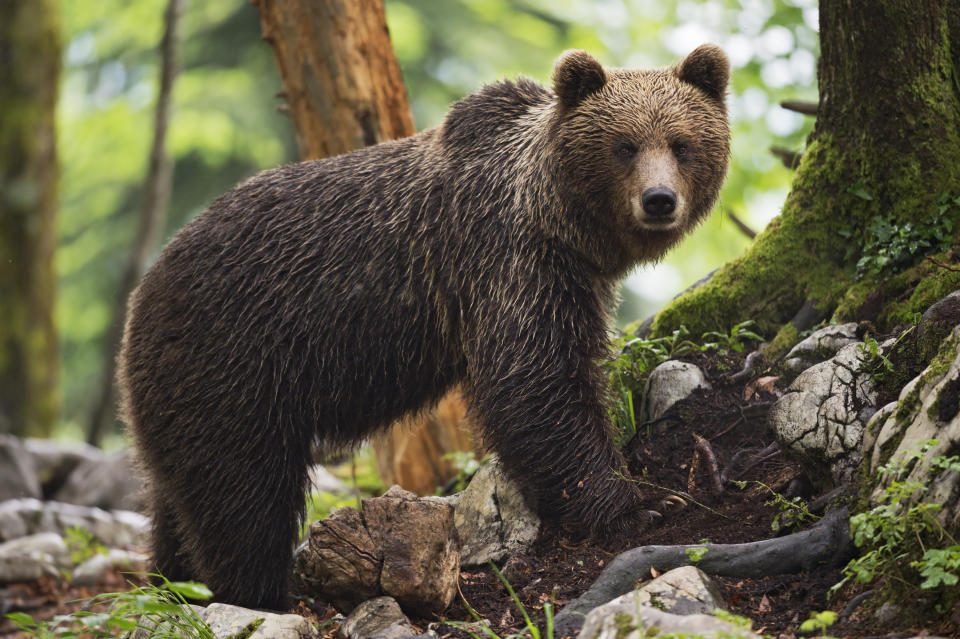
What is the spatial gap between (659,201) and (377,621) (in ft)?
8.60

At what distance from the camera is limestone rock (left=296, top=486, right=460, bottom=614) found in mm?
4609

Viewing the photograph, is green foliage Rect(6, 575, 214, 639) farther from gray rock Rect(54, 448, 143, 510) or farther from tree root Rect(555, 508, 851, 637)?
gray rock Rect(54, 448, 143, 510)

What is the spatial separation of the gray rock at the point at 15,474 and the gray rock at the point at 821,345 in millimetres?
8571

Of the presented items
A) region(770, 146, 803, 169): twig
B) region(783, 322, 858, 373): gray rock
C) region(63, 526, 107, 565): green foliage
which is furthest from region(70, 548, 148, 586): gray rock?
region(770, 146, 803, 169): twig

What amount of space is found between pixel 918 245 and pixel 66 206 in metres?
18.9

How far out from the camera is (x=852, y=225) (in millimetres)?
5867

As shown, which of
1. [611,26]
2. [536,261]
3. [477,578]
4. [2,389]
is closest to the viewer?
A: [477,578]

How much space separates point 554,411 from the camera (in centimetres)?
527

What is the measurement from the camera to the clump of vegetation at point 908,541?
3.43 m

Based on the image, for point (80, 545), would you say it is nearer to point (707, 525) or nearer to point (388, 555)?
point (388, 555)

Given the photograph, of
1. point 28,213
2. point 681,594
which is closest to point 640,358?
point 681,594

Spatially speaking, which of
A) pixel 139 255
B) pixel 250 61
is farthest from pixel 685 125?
pixel 250 61

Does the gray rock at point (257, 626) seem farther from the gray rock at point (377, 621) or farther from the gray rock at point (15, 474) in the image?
the gray rock at point (15, 474)

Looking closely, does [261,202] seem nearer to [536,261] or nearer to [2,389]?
[536,261]
